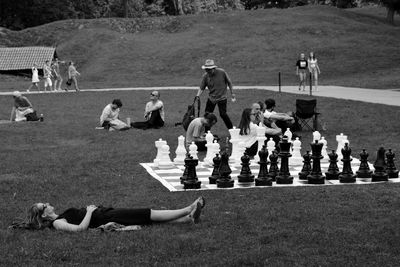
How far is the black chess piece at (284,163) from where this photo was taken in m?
10.9

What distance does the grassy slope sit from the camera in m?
44.8

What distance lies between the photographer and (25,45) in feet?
194

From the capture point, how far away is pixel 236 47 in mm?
53344

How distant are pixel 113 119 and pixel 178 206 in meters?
10.2

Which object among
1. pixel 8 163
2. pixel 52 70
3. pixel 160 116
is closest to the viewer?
pixel 8 163

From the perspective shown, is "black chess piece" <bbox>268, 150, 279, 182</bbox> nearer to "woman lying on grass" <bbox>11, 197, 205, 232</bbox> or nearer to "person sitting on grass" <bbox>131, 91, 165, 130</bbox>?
"woman lying on grass" <bbox>11, 197, 205, 232</bbox>

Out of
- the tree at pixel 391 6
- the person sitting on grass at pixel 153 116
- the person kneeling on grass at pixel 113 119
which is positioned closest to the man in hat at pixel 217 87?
the person sitting on grass at pixel 153 116

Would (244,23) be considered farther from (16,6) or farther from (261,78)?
(16,6)

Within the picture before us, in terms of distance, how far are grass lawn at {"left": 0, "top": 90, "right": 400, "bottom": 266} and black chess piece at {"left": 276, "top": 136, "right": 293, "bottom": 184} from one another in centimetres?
29

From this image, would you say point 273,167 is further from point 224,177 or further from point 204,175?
point 204,175

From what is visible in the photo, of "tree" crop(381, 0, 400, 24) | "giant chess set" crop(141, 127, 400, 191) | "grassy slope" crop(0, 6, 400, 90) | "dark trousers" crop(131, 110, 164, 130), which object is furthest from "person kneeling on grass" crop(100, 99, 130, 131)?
"tree" crop(381, 0, 400, 24)

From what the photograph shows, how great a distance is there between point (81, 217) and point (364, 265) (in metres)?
3.17

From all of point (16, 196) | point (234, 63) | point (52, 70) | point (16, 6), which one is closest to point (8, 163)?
point (16, 196)

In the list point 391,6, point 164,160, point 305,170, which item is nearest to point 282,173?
point 305,170
